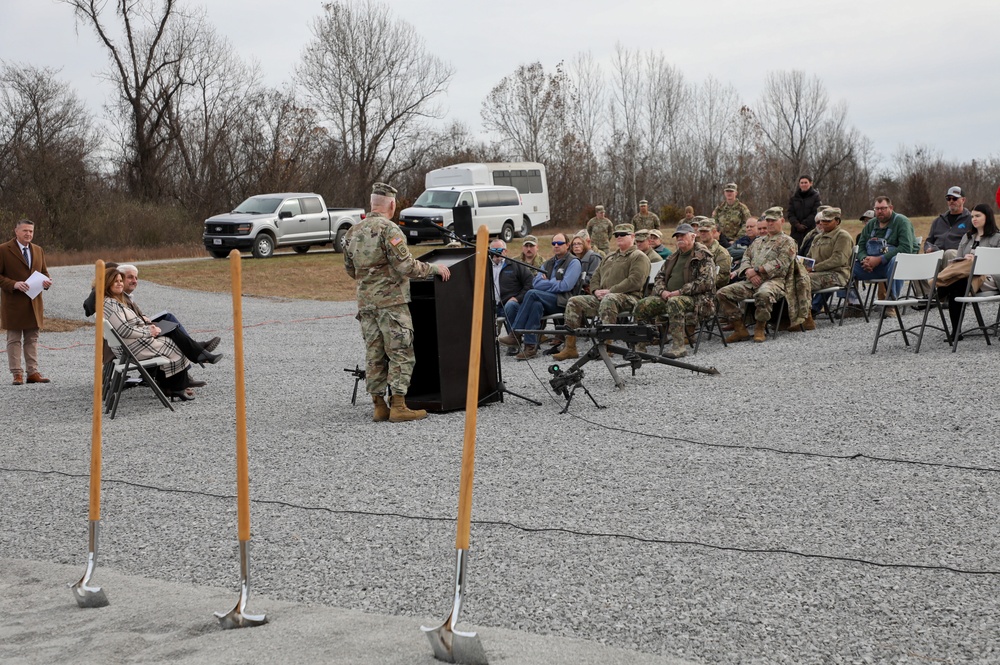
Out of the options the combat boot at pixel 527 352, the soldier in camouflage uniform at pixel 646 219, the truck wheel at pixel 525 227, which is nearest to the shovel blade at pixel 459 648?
the combat boot at pixel 527 352

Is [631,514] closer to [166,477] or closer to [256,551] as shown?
[256,551]

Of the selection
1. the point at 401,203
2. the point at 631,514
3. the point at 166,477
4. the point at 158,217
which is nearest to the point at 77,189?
the point at 158,217

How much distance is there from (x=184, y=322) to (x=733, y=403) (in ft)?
44.9

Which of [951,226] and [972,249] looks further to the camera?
[951,226]

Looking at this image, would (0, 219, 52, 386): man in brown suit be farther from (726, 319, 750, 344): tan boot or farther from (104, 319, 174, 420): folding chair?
(726, 319, 750, 344): tan boot

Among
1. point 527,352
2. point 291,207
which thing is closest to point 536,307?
point 527,352

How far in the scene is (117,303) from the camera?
9688 millimetres

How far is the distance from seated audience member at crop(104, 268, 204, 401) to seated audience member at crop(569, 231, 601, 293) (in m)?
4.90

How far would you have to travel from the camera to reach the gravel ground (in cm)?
408

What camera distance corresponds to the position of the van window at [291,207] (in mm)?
29219

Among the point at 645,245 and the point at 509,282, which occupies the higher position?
the point at 645,245

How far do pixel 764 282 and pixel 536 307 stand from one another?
8.71ft

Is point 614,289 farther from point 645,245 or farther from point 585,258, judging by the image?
point 645,245

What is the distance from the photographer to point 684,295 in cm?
1186
